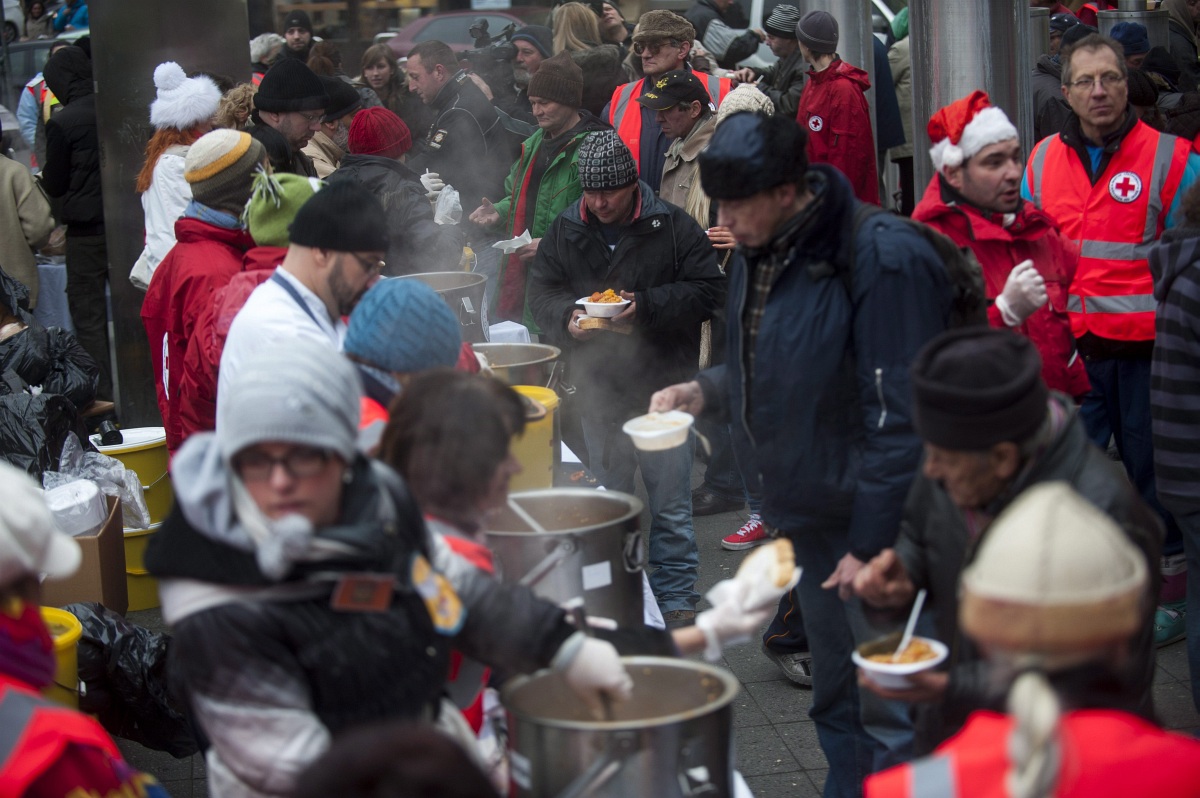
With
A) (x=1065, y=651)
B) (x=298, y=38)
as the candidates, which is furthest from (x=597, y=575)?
(x=298, y=38)

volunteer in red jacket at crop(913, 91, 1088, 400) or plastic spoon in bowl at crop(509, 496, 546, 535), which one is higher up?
volunteer in red jacket at crop(913, 91, 1088, 400)

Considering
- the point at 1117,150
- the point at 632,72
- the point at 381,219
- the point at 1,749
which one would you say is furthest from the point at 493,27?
the point at 1,749

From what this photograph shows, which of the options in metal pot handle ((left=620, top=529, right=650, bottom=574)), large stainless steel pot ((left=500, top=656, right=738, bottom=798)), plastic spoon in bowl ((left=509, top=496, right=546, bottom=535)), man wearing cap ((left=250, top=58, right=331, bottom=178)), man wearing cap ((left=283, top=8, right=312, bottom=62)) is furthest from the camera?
man wearing cap ((left=283, top=8, right=312, bottom=62))

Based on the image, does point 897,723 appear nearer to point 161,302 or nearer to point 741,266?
point 741,266

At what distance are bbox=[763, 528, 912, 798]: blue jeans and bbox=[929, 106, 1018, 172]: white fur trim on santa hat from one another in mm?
1347

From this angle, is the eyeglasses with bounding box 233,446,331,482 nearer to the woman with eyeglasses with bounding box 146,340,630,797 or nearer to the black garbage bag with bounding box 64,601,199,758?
the woman with eyeglasses with bounding box 146,340,630,797

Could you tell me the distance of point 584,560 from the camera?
9.83ft

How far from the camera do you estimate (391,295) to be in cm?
299

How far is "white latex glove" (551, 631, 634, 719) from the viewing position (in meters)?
2.27

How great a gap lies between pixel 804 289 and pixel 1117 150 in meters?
2.43

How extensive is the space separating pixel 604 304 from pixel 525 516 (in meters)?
1.92

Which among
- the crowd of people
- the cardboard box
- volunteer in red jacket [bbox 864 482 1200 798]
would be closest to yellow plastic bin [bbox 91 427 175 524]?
the crowd of people

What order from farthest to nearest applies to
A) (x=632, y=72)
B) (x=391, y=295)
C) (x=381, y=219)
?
(x=632, y=72)
(x=381, y=219)
(x=391, y=295)

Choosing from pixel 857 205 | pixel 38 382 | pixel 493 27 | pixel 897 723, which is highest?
pixel 493 27
